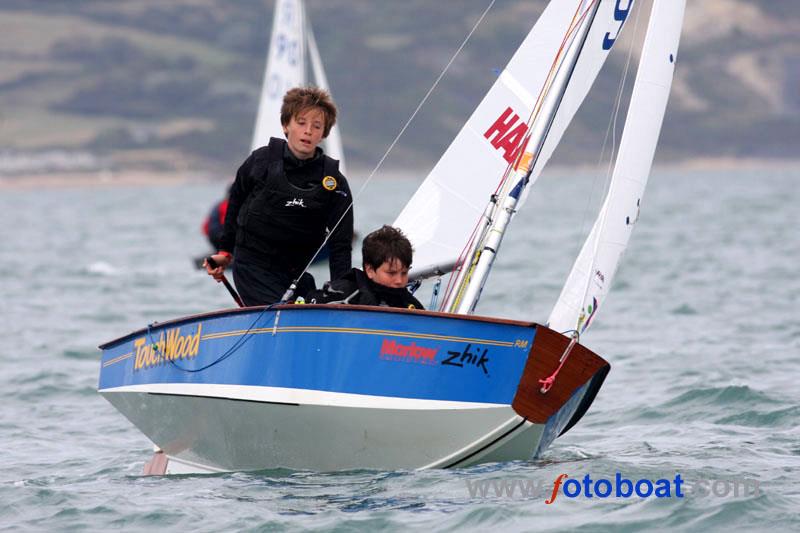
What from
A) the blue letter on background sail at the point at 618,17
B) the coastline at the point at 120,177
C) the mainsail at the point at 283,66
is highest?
the coastline at the point at 120,177

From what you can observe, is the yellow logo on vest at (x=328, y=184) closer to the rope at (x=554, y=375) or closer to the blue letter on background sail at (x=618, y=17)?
the rope at (x=554, y=375)

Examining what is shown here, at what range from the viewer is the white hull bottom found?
22.0 ft

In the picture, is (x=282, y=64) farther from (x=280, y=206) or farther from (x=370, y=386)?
(x=370, y=386)

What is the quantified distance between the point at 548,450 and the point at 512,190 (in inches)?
59.3

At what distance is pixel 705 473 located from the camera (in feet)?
23.5

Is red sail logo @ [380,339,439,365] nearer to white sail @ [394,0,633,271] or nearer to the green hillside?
white sail @ [394,0,633,271]

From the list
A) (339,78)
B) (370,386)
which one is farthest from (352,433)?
(339,78)

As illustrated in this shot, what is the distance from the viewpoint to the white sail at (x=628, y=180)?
7.30 m

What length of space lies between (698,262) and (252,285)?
659 inches

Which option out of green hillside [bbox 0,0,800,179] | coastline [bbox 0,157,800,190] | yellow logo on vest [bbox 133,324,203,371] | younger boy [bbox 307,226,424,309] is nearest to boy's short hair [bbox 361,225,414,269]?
younger boy [bbox 307,226,424,309]

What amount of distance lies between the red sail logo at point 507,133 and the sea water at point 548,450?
1.97ft

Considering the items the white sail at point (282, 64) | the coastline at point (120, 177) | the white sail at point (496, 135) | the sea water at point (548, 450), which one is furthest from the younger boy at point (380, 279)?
the coastline at point (120, 177)

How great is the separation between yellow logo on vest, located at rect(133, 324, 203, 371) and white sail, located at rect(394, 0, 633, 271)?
151 centimetres

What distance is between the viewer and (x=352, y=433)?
22.6 feet
